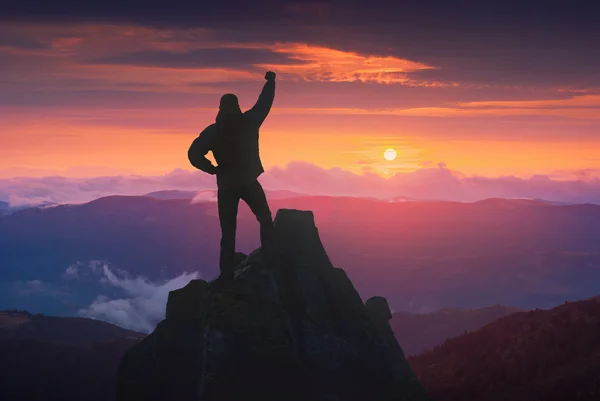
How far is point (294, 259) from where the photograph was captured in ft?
75.5

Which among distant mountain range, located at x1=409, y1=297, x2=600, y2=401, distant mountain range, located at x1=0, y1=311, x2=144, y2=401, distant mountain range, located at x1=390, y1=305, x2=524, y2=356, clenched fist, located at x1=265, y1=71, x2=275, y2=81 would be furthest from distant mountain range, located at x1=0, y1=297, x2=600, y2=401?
distant mountain range, located at x1=390, y1=305, x2=524, y2=356

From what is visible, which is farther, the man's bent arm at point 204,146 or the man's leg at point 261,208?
the man's leg at point 261,208

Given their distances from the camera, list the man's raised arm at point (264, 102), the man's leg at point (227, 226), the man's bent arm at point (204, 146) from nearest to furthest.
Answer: the man's bent arm at point (204, 146) → the man's raised arm at point (264, 102) → the man's leg at point (227, 226)

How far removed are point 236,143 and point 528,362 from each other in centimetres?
1872

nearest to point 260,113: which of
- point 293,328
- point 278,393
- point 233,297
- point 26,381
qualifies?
point 233,297

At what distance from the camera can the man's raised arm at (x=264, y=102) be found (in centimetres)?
1977

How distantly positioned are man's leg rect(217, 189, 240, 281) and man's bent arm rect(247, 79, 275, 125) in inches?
99.4

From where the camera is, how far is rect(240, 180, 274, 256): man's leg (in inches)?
811

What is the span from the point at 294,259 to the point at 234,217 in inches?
132

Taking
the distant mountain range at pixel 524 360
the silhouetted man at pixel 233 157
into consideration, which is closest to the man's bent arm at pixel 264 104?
the silhouetted man at pixel 233 157

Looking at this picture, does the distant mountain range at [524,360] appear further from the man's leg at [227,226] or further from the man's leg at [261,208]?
the man's leg at [227,226]

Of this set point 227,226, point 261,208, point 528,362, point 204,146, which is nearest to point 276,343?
point 227,226

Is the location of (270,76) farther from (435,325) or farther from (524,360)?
(435,325)

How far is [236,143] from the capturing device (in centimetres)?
1966
